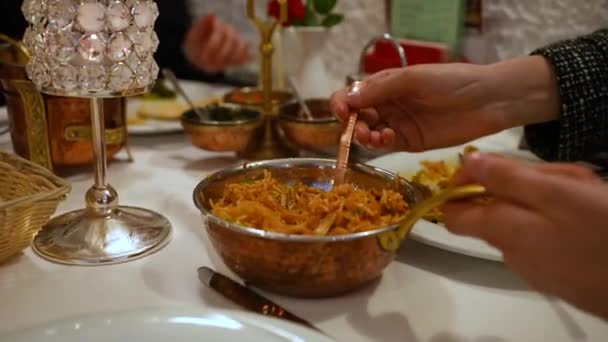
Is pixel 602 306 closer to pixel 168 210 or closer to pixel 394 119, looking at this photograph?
pixel 394 119

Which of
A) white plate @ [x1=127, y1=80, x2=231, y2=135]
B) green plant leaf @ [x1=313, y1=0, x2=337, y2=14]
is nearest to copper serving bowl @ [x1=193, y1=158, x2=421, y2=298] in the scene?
white plate @ [x1=127, y1=80, x2=231, y2=135]

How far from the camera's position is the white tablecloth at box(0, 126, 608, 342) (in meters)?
0.69

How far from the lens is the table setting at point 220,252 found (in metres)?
0.67

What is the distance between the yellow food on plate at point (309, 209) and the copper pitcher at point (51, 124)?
1.28 ft

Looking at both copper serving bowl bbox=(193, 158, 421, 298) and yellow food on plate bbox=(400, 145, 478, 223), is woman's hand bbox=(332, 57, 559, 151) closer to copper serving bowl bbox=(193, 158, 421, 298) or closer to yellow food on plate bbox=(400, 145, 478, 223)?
yellow food on plate bbox=(400, 145, 478, 223)

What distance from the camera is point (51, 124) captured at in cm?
107

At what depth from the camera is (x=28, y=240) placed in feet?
2.65

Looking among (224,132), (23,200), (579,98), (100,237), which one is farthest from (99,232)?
(579,98)

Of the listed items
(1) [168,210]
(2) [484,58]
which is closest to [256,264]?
A: (1) [168,210]

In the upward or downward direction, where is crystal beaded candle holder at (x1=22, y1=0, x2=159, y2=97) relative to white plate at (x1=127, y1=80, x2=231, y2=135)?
upward

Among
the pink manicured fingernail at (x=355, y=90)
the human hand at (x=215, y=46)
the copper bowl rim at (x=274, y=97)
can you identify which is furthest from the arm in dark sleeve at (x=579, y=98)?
the human hand at (x=215, y=46)

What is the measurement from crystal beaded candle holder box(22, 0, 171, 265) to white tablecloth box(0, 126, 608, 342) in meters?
0.03

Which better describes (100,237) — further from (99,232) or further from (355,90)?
(355,90)

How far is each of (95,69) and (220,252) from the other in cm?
27
